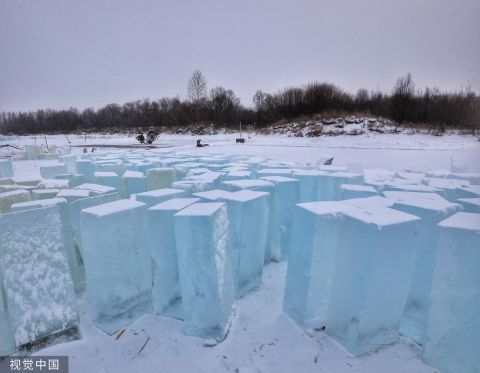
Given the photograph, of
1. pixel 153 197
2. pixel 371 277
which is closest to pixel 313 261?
pixel 371 277

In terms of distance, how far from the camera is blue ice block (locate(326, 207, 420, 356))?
4.45 ft

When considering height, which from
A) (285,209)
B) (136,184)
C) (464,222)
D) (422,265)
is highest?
(464,222)

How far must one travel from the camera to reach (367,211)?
1556mm

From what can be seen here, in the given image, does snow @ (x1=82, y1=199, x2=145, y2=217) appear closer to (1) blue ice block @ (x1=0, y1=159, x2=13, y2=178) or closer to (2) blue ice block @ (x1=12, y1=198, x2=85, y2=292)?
(2) blue ice block @ (x1=12, y1=198, x2=85, y2=292)

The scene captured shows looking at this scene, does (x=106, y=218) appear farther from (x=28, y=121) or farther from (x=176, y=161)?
(x=28, y=121)

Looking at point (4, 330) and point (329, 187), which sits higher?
point (329, 187)

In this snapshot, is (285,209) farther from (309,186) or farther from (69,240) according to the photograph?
(69,240)

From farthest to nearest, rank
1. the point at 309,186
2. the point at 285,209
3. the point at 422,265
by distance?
the point at 309,186, the point at 285,209, the point at 422,265

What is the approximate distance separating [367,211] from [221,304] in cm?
97

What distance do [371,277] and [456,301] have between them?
0.38m

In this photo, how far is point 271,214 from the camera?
98.4 inches

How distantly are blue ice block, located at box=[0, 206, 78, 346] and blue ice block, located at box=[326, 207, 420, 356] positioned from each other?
153cm

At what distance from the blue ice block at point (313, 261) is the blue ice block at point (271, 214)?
2.59 feet

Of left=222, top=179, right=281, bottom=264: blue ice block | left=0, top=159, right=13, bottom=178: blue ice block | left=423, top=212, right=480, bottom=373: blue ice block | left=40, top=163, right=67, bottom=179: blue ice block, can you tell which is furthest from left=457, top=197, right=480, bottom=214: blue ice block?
left=0, top=159, right=13, bottom=178: blue ice block
